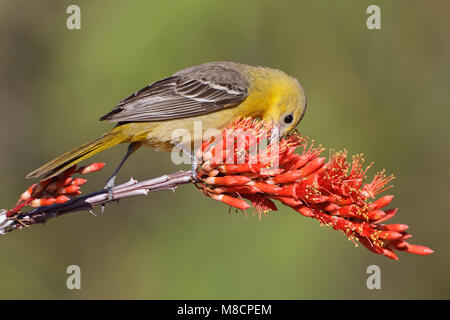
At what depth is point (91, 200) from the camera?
10.7 feet

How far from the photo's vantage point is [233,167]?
3.51m

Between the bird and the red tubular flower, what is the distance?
2.79 feet

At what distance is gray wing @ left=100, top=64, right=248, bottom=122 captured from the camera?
451 cm

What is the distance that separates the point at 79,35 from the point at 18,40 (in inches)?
37.3

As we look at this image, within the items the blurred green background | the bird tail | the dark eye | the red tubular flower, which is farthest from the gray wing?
the blurred green background

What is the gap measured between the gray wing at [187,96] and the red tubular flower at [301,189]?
0.96m

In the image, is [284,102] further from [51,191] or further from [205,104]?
[51,191]

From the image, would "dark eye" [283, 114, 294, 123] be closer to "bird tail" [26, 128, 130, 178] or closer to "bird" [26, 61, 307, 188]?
"bird" [26, 61, 307, 188]

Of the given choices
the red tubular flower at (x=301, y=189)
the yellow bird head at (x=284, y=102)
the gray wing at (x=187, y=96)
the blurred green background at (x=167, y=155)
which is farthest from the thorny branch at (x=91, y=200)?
the blurred green background at (x=167, y=155)

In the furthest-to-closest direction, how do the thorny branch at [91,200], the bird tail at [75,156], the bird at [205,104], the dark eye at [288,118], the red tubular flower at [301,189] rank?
the dark eye at [288,118], the bird at [205,104], the red tubular flower at [301,189], the bird tail at [75,156], the thorny branch at [91,200]

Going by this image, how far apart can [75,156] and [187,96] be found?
1.69 metres

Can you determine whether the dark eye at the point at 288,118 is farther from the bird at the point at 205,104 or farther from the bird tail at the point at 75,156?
the bird tail at the point at 75,156

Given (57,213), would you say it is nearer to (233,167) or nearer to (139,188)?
(139,188)

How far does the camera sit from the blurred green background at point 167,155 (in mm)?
7012
